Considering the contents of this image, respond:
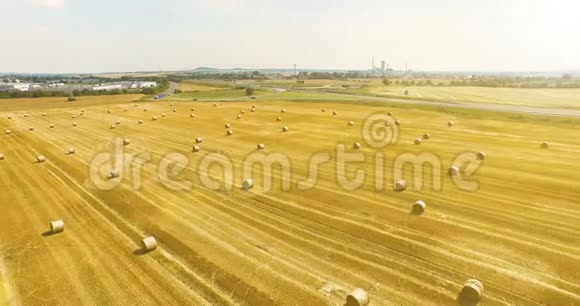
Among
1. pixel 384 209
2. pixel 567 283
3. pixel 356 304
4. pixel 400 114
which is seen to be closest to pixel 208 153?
pixel 384 209

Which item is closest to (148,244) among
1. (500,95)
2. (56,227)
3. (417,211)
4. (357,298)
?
(56,227)

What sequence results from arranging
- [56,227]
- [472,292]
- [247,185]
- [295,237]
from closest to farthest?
[472,292] < [295,237] < [56,227] < [247,185]

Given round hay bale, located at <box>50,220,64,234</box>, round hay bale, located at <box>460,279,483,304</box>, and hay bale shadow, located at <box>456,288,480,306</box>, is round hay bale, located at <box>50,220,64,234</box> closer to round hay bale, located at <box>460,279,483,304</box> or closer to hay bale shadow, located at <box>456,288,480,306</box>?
hay bale shadow, located at <box>456,288,480,306</box>

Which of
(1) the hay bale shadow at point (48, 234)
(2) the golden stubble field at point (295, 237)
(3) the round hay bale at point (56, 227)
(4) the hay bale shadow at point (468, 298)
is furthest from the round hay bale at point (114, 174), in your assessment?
(4) the hay bale shadow at point (468, 298)

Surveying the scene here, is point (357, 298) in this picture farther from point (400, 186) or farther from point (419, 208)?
point (400, 186)

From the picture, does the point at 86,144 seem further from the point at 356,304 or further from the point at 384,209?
the point at 356,304

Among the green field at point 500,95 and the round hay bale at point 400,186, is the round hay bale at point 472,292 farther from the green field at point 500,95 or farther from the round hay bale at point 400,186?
the green field at point 500,95
